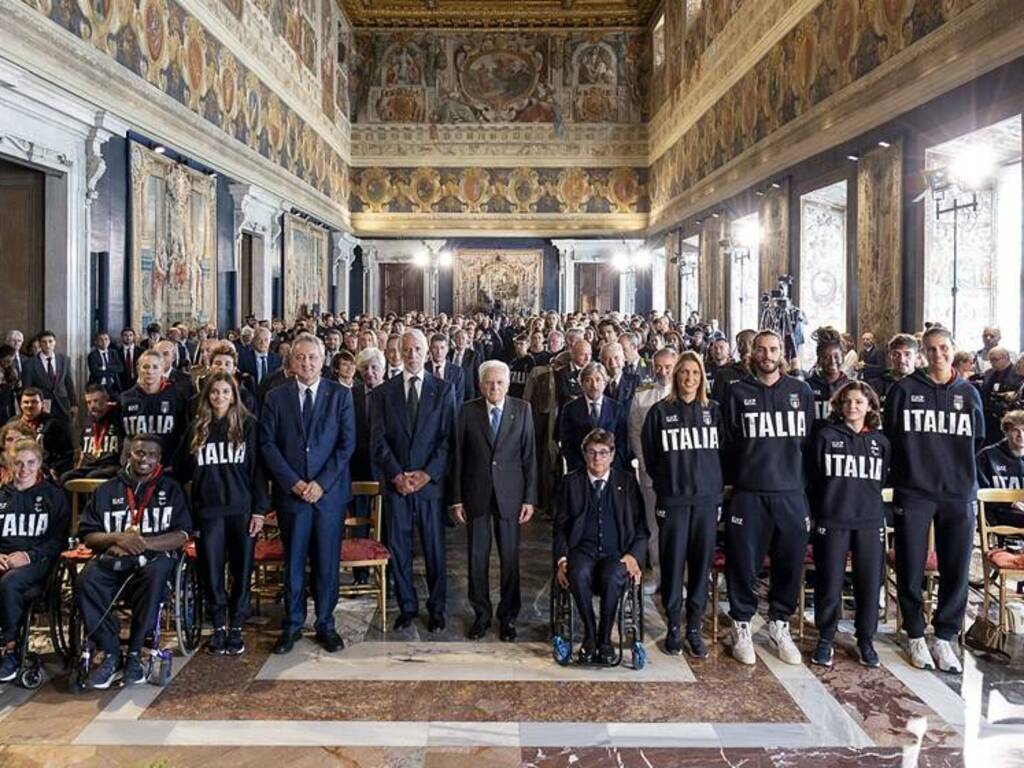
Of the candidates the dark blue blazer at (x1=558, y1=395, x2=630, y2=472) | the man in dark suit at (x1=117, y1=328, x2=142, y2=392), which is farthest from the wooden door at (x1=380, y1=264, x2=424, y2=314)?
the dark blue blazer at (x1=558, y1=395, x2=630, y2=472)

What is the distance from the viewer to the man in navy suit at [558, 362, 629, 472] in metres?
6.03

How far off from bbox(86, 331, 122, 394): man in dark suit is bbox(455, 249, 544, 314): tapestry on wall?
20.9 m

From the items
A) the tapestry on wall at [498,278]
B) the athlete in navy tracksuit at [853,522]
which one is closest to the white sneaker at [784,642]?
the athlete in navy tracksuit at [853,522]

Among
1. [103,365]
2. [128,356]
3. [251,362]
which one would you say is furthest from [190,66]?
[251,362]

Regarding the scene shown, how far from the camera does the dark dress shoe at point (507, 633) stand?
5.56 metres

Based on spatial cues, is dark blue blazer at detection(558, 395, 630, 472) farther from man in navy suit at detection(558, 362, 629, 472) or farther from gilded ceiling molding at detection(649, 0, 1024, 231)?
gilded ceiling molding at detection(649, 0, 1024, 231)

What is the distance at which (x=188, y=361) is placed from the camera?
11.6 m

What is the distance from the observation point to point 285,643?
5340 millimetres

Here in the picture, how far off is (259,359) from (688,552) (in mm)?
6991

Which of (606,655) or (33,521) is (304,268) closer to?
(33,521)

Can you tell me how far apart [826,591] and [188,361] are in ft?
29.5

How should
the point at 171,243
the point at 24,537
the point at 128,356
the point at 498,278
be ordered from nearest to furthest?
the point at 24,537 < the point at 128,356 < the point at 171,243 < the point at 498,278

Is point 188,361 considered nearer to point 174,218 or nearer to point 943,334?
point 174,218

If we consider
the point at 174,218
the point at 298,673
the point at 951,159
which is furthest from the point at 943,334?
the point at 174,218
